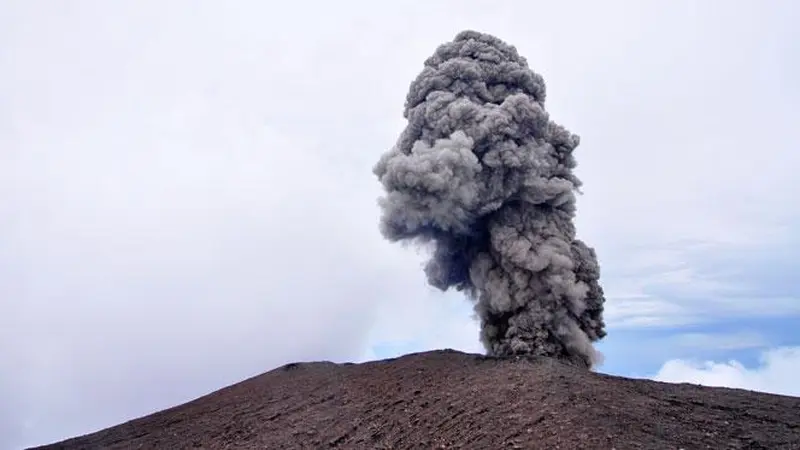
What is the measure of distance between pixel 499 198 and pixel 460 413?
1033 cm

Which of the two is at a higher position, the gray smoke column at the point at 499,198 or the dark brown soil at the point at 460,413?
the gray smoke column at the point at 499,198

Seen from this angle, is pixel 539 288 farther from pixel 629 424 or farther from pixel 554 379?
pixel 629 424

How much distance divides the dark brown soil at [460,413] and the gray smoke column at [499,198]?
153 inches

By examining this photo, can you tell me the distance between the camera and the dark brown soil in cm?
1931

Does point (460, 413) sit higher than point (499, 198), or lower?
lower

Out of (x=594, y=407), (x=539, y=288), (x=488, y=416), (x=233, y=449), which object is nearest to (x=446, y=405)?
(x=488, y=416)

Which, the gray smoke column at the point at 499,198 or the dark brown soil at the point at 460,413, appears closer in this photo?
the dark brown soil at the point at 460,413

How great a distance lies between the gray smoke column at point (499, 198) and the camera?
28578 mm

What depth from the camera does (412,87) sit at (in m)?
31.9

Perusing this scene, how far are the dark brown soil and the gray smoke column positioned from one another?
153 inches

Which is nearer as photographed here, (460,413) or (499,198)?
(460,413)

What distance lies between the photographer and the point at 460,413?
21.6m

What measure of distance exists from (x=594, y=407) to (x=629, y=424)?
3.67 feet

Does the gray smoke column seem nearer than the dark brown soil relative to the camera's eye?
No
